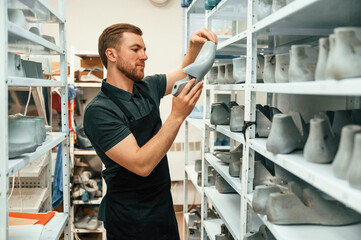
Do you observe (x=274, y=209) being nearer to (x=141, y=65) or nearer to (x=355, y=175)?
(x=355, y=175)

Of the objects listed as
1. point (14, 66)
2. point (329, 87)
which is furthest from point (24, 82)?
point (329, 87)

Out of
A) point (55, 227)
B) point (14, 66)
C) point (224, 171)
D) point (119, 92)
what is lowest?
point (55, 227)

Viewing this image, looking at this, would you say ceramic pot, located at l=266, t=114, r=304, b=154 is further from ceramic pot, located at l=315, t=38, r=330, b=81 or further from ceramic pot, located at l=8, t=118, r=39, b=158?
ceramic pot, located at l=8, t=118, r=39, b=158

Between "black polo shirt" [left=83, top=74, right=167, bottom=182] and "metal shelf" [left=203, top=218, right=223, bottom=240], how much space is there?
2.65 feet

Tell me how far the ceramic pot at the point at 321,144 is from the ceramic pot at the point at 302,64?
0.16 metres

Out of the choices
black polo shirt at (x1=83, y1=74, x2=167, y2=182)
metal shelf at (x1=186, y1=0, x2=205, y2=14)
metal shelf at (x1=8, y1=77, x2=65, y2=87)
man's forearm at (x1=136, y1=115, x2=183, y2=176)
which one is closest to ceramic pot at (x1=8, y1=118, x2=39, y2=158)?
metal shelf at (x1=8, y1=77, x2=65, y2=87)

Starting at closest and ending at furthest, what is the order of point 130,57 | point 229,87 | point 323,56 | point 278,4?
point 323,56 < point 278,4 < point 229,87 < point 130,57

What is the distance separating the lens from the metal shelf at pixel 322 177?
0.71 m

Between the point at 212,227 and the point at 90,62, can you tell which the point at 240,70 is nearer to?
the point at 212,227

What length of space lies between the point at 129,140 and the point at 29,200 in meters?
1.46

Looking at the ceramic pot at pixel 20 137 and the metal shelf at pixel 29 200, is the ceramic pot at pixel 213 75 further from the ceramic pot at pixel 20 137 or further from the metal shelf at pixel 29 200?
the metal shelf at pixel 29 200

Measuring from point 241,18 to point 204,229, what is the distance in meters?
1.54

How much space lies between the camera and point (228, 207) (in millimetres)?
1922

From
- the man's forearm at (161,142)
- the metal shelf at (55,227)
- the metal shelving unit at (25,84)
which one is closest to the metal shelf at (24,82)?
the metal shelving unit at (25,84)
